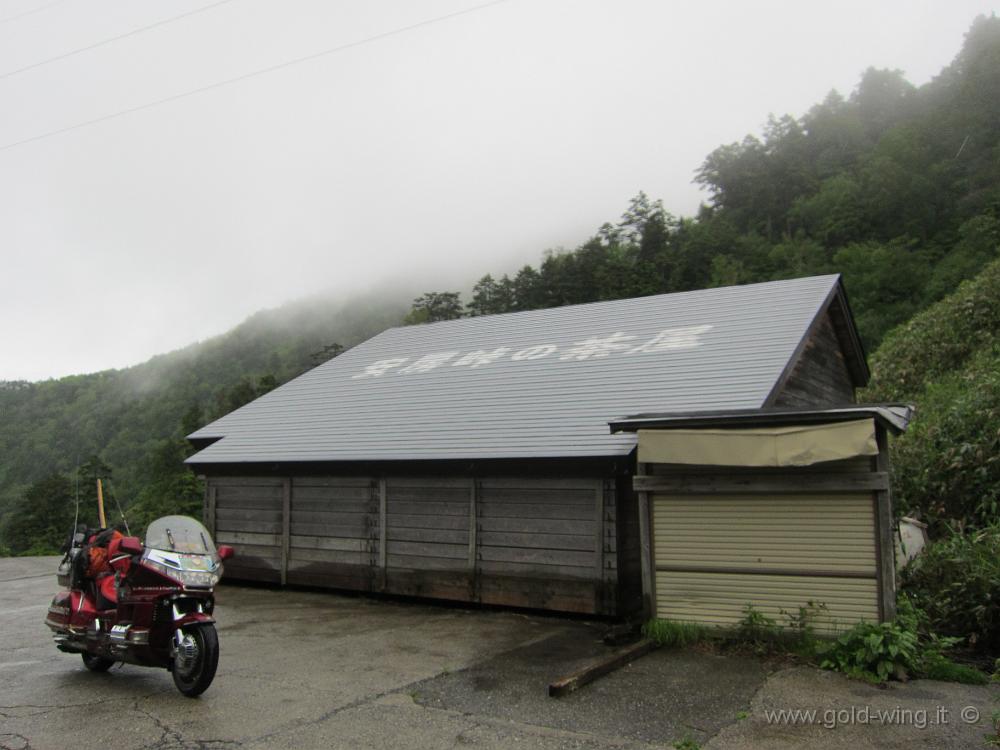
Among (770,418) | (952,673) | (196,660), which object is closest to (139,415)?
(196,660)

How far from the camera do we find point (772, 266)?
60.5 m

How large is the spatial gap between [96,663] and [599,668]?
461 cm

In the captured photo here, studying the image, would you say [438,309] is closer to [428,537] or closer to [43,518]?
[43,518]

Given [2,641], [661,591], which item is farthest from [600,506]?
[2,641]

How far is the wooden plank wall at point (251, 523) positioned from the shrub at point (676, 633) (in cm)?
727

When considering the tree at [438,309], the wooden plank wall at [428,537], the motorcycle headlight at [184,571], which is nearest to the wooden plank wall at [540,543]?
the wooden plank wall at [428,537]

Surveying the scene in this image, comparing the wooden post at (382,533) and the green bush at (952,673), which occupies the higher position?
the wooden post at (382,533)

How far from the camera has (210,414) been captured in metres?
66.5

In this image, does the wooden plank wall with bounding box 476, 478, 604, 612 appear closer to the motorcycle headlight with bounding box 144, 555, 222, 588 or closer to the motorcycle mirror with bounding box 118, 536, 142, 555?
the motorcycle headlight with bounding box 144, 555, 222, 588

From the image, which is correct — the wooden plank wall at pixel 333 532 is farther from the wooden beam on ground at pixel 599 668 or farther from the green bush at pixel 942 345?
the green bush at pixel 942 345

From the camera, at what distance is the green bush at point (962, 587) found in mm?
8102

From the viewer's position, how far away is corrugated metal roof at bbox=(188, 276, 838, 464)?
35.1ft

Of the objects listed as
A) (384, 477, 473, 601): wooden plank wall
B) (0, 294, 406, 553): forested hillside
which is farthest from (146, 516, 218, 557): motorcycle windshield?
A: (0, 294, 406, 553): forested hillside

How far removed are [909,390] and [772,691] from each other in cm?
1623
